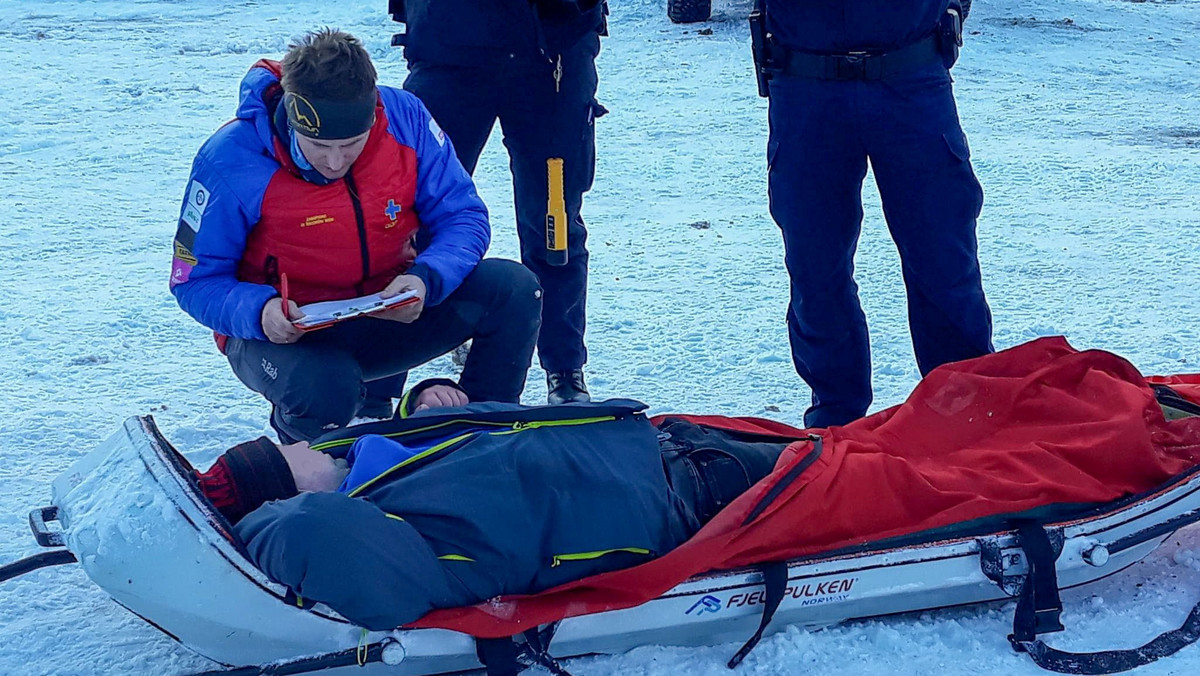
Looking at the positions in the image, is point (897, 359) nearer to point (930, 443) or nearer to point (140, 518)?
point (930, 443)

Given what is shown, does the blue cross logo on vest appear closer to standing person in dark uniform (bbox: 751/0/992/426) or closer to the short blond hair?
the short blond hair

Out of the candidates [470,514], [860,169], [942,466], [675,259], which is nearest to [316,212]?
[470,514]

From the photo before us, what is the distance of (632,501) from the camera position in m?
2.12

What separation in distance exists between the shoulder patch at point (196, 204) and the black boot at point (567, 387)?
113 centimetres

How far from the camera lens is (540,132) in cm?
317

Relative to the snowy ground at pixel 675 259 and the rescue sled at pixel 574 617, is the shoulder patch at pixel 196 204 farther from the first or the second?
the snowy ground at pixel 675 259

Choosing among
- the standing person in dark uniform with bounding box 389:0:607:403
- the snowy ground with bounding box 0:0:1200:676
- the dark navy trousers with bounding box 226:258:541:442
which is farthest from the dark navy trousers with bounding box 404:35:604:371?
the dark navy trousers with bounding box 226:258:541:442

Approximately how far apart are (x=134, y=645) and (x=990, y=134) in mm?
4966

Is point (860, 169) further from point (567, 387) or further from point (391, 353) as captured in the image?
point (391, 353)

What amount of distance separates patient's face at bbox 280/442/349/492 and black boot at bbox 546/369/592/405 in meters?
1.11

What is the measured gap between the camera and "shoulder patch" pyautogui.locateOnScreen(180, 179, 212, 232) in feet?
8.33

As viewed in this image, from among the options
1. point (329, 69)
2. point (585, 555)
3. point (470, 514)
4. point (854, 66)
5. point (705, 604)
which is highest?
point (329, 69)

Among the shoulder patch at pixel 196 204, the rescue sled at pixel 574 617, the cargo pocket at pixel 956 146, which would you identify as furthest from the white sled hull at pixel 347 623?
the cargo pocket at pixel 956 146

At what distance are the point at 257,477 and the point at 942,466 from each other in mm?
1359
